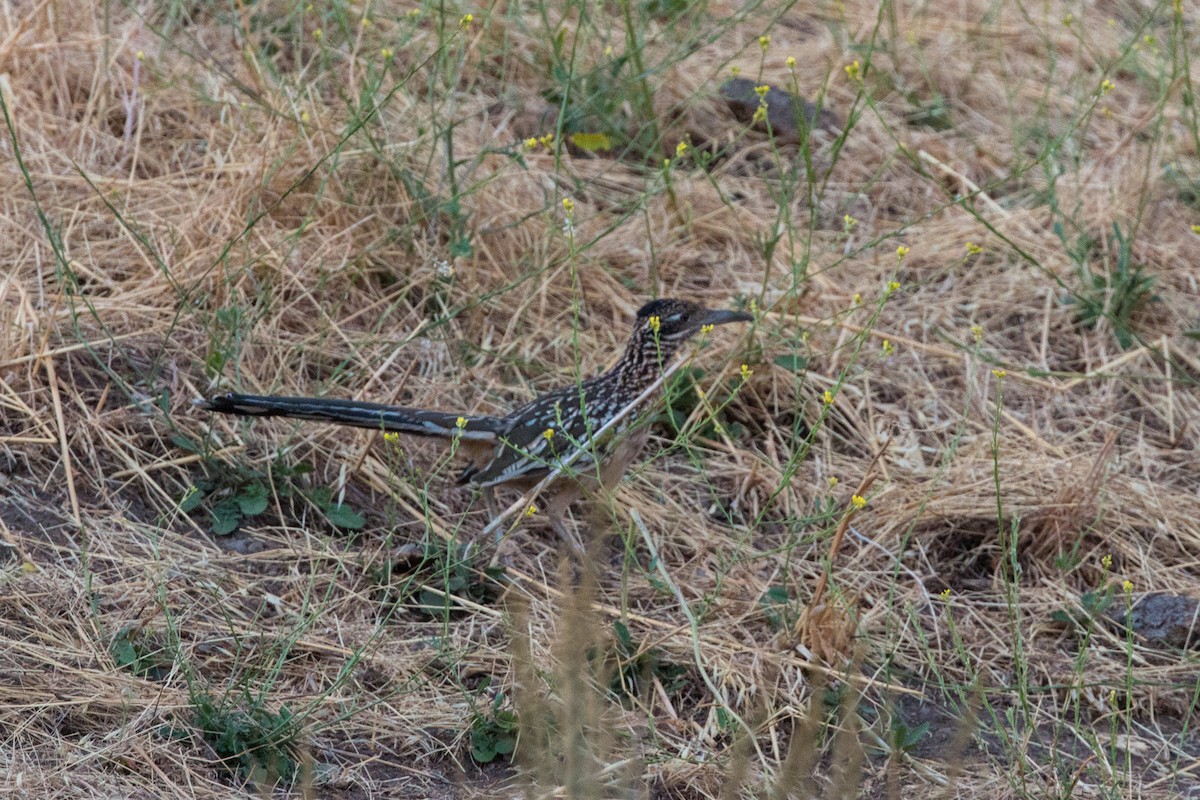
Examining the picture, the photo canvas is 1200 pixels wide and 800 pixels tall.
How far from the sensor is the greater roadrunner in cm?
504

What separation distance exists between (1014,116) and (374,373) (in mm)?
4032

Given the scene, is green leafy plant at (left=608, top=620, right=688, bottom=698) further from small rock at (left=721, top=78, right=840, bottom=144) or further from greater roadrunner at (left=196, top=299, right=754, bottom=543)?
small rock at (left=721, top=78, right=840, bottom=144)

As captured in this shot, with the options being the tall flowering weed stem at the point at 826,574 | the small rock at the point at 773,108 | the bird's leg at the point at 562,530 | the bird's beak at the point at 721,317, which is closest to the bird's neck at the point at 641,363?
the bird's beak at the point at 721,317

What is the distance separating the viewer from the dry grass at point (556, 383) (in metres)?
4.44

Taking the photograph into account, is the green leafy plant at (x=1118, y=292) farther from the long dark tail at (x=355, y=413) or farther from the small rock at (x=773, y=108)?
the long dark tail at (x=355, y=413)

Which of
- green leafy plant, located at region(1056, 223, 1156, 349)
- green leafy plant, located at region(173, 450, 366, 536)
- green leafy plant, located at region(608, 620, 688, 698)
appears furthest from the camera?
green leafy plant, located at region(1056, 223, 1156, 349)

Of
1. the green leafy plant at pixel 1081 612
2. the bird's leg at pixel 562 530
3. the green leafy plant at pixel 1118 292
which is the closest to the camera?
the green leafy plant at pixel 1081 612

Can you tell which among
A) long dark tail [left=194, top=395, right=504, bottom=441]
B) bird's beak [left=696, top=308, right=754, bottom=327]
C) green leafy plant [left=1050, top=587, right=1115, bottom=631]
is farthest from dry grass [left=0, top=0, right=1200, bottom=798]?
bird's beak [left=696, top=308, right=754, bottom=327]

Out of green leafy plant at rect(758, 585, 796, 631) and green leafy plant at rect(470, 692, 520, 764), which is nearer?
green leafy plant at rect(470, 692, 520, 764)

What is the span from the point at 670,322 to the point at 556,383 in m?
0.84

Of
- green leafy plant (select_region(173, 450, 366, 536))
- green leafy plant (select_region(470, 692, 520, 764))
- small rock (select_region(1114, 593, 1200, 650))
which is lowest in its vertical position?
small rock (select_region(1114, 593, 1200, 650))

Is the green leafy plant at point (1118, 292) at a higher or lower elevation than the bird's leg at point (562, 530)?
higher

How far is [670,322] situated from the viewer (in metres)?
5.52

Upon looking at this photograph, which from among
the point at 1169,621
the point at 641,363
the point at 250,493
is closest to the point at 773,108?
the point at 641,363
